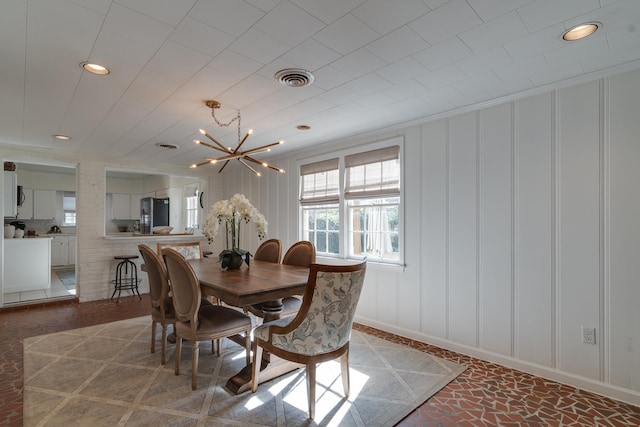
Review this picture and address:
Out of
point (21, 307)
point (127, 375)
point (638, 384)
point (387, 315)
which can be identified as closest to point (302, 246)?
point (387, 315)

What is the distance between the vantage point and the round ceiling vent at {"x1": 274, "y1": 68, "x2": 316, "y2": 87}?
233 cm

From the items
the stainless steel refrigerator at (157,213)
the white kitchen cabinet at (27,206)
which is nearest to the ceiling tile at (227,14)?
the stainless steel refrigerator at (157,213)

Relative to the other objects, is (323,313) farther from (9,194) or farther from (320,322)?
(9,194)

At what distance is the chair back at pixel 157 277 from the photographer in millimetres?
2871

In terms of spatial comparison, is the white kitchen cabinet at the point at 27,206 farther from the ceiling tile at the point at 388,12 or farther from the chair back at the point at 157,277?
the ceiling tile at the point at 388,12

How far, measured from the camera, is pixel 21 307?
4.73 metres

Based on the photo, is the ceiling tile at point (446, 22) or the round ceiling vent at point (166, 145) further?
the round ceiling vent at point (166, 145)

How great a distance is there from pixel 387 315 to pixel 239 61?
121 inches

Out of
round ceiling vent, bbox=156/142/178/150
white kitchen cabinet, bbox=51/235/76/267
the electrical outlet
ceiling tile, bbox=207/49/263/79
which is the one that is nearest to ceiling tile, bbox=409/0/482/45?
ceiling tile, bbox=207/49/263/79

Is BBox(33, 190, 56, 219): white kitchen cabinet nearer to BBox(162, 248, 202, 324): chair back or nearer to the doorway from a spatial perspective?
the doorway

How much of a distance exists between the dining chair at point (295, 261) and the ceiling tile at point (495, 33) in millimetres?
2222

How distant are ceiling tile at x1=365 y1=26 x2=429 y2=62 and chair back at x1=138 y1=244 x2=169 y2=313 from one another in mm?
2458

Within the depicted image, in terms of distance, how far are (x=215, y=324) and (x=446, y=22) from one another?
2574 millimetres

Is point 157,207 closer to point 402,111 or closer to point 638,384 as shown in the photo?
point 402,111
